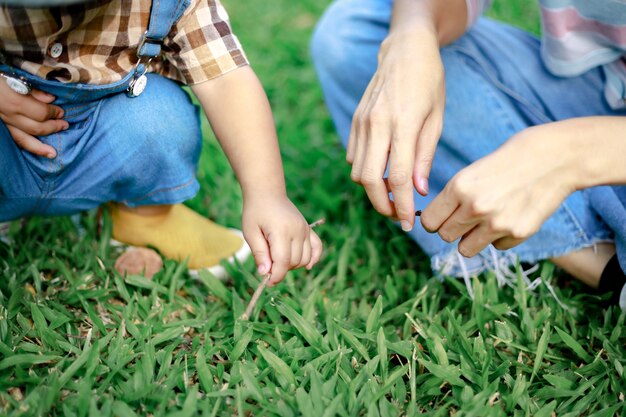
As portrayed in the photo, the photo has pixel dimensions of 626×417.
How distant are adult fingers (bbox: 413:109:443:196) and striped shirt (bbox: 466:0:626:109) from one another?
411 millimetres

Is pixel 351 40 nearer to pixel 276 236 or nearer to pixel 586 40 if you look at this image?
pixel 586 40

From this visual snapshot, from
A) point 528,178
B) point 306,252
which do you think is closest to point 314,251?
point 306,252

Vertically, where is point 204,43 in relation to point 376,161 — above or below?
above

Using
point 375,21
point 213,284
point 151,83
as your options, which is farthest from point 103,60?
point 375,21

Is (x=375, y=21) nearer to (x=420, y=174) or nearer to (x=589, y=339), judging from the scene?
(x=420, y=174)

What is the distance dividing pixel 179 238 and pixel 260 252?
40 cm

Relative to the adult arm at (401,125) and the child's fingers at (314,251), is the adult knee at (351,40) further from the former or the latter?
the child's fingers at (314,251)

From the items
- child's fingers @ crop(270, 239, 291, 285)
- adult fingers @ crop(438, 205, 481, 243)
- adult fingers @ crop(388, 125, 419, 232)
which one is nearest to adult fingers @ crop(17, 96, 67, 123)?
child's fingers @ crop(270, 239, 291, 285)

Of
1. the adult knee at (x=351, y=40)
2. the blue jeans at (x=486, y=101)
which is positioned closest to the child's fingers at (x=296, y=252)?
the blue jeans at (x=486, y=101)

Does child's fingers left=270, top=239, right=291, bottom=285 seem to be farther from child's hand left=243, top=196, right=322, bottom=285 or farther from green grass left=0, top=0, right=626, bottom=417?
green grass left=0, top=0, right=626, bottom=417

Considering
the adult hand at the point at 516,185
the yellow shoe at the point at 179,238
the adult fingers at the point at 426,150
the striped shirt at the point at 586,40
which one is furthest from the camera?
the yellow shoe at the point at 179,238

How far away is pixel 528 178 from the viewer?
999 mm

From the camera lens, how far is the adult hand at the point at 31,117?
3.65ft

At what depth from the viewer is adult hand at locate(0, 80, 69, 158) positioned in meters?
1.11
